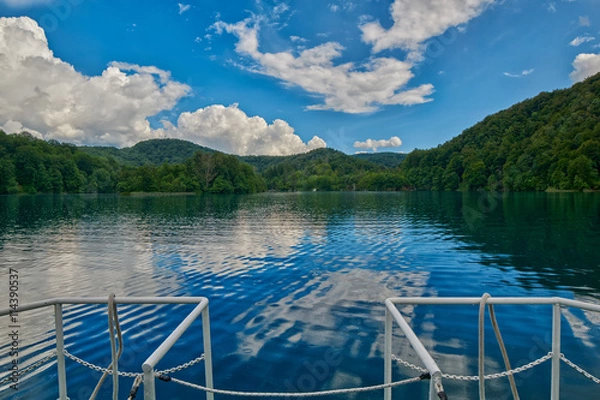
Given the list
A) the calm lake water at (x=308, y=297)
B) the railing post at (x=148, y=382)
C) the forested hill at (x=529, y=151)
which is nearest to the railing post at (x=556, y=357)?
the calm lake water at (x=308, y=297)

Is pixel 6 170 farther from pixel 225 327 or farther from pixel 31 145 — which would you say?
pixel 225 327

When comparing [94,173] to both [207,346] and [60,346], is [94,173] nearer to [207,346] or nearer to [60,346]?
[60,346]

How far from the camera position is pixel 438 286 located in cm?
1276

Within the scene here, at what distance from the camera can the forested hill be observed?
99125 mm

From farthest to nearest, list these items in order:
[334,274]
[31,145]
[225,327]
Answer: [31,145], [334,274], [225,327]

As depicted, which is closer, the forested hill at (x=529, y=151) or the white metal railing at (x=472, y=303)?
the white metal railing at (x=472, y=303)

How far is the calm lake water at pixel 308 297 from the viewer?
686 cm

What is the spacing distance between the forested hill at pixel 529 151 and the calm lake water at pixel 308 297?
9416cm

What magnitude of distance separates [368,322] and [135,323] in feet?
20.9

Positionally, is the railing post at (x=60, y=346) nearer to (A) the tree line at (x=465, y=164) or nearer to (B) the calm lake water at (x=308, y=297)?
(B) the calm lake water at (x=308, y=297)

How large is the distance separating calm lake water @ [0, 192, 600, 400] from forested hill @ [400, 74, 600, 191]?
9416cm

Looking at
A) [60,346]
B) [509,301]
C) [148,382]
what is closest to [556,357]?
[509,301]

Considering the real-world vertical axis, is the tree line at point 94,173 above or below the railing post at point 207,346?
above

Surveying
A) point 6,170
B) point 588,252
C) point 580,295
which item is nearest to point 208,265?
point 580,295
